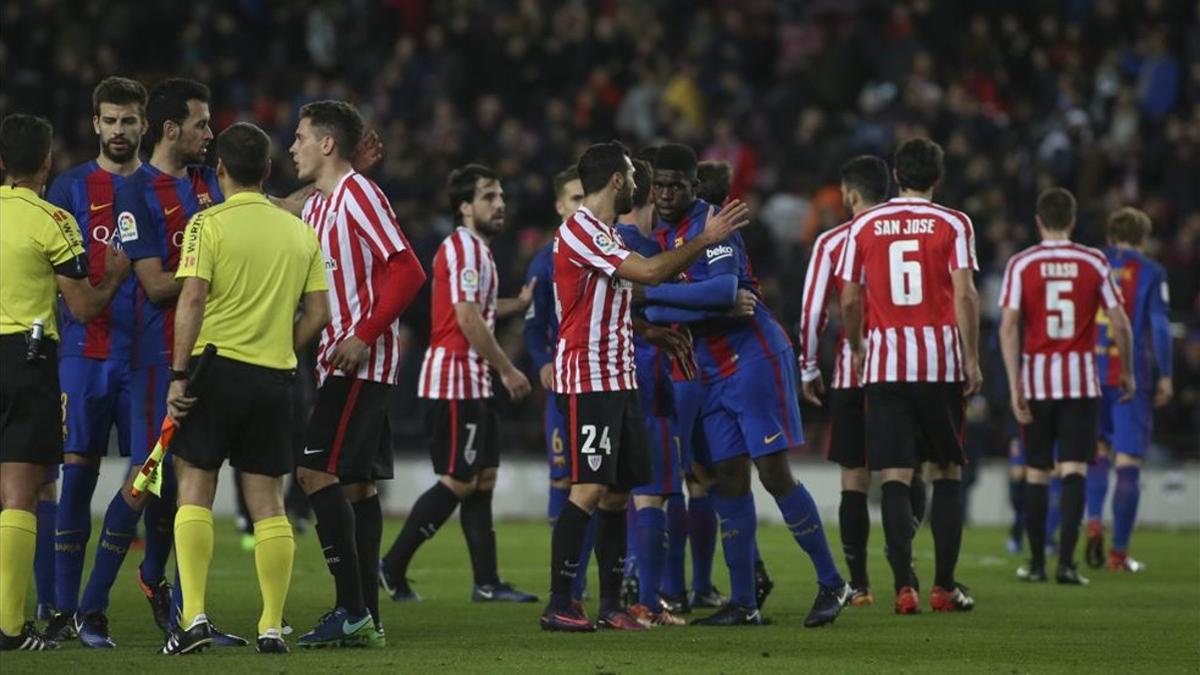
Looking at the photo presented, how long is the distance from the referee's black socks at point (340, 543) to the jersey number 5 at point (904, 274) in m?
3.57

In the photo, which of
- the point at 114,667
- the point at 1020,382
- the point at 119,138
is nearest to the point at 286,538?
the point at 114,667

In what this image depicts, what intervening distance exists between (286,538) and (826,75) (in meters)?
17.2

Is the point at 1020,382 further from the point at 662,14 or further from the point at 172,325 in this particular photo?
the point at 662,14

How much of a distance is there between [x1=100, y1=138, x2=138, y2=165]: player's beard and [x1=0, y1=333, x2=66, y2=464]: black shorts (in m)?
1.19

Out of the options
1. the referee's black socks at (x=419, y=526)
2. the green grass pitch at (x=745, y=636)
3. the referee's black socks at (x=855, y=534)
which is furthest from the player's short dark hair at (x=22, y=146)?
the referee's black socks at (x=855, y=534)

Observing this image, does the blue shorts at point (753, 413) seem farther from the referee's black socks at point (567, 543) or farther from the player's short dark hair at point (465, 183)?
the player's short dark hair at point (465, 183)

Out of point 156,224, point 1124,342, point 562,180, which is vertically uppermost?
point 562,180

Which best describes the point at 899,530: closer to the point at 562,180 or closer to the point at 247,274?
the point at 562,180

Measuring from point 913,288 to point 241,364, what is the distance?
411 centimetres

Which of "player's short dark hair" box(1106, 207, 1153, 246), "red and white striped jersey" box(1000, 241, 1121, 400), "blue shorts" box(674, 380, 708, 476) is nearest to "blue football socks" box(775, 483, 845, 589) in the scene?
"blue shorts" box(674, 380, 708, 476)

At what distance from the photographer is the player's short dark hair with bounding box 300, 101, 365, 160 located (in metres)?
8.69

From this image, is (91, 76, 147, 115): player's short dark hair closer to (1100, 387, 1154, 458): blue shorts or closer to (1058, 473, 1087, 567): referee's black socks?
(1058, 473, 1087, 567): referee's black socks

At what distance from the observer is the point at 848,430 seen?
11.2 metres

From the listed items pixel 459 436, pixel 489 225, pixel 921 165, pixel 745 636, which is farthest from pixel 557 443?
pixel 921 165
